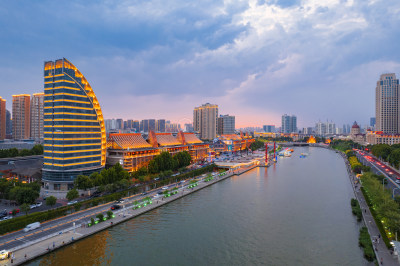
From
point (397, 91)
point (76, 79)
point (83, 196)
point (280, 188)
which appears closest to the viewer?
point (83, 196)

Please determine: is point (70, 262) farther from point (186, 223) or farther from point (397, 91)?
point (397, 91)

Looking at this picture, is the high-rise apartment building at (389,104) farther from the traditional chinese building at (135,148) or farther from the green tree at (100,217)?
the green tree at (100,217)

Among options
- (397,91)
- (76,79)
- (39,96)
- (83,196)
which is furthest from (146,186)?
(397,91)

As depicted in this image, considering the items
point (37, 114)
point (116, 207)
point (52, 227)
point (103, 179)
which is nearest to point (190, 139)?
point (103, 179)

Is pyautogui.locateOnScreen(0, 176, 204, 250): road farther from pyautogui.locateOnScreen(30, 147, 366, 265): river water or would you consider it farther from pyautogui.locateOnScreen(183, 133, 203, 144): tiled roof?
pyautogui.locateOnScreen(183, 133, 203, 144): tiled roof

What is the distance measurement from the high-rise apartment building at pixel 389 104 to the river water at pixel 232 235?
544ft

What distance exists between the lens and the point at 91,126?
61312mm

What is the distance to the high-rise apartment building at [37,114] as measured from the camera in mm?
142625

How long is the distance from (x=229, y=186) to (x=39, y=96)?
126m

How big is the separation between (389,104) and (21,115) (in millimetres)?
232173

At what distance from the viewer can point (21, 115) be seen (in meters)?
144

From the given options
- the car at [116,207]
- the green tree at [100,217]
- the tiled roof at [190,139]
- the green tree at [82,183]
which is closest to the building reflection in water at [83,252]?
the green tree at [100,217]

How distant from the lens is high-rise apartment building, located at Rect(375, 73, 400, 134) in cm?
18412

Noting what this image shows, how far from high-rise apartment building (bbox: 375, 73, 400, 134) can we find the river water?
166 meters
